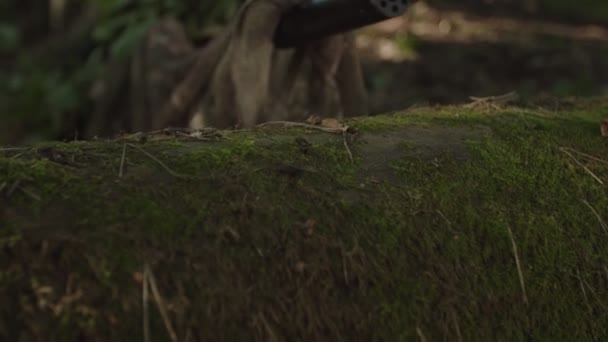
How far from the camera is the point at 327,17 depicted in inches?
181

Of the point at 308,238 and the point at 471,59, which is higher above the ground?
the point at 308,238

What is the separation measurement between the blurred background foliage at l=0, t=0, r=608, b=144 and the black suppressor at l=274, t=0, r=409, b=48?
3194mm

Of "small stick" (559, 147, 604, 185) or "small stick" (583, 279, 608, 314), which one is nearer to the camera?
"small stick" (583, 279, 608, 314)

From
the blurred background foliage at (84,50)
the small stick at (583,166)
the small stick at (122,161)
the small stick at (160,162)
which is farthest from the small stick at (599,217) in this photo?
the blurred background foliage at (84,50)

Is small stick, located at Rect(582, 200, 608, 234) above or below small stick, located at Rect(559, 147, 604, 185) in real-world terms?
below

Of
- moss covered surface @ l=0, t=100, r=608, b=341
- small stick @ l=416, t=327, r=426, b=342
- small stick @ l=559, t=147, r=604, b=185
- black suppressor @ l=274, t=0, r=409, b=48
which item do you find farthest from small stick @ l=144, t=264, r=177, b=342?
black suppressor @ l=274, t=0, r=409, b=48

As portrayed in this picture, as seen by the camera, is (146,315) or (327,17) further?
(327,17)

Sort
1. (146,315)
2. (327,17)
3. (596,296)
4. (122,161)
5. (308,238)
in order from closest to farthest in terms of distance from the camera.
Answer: (146,315)
(308,238)
(122,161)
(596,296)
(327,17)

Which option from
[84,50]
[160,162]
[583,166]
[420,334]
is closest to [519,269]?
[420,334]

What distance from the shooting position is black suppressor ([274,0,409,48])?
421 cm

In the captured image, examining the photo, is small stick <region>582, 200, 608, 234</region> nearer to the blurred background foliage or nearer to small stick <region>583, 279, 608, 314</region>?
small stick <region>583, 279, 608, 314</region>

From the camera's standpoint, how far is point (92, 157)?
2.80 meters

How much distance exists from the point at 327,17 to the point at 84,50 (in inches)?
258

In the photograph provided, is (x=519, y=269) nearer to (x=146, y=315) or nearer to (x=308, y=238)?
(x=308, y=238)
